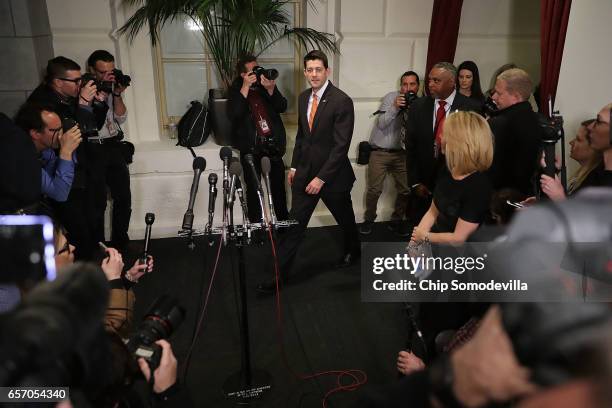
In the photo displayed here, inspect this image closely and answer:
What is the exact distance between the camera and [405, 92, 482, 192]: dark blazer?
346 centimetres

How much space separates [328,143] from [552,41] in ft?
5.05

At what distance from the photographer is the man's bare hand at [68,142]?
2.63 meters

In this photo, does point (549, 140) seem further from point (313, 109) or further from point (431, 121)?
point (313, 109)

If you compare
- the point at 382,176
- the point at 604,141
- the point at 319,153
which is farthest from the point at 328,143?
the point at 604,141

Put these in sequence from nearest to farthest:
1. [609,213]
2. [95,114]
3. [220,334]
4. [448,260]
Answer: [609,213]
[448,260]
[220,334]
[95,114]

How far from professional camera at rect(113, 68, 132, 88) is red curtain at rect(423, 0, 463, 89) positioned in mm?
2600

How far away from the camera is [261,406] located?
89.0 inches

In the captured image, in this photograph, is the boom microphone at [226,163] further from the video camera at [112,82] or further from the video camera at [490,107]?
the video camera at [490,107]

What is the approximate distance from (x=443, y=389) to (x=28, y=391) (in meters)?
0.47

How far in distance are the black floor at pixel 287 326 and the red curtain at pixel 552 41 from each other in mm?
1705

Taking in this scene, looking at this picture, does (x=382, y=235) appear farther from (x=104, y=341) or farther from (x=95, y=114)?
(x=104, y=341)

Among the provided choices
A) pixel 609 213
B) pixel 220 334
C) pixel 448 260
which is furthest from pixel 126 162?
pixel 609 213

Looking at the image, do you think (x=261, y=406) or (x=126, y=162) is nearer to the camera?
(x=261, y=406)

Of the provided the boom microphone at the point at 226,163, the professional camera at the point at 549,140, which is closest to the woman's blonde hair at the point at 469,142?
the professional camera at the point at 549,140
